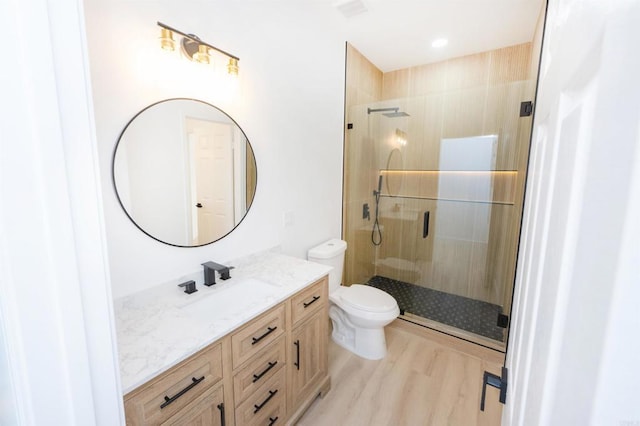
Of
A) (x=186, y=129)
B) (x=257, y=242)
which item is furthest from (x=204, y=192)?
(x=257, y=242)

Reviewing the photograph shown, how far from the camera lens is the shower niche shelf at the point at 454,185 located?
266 centimetres

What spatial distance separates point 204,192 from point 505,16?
2740 millimetres

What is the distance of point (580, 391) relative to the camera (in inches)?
8.5

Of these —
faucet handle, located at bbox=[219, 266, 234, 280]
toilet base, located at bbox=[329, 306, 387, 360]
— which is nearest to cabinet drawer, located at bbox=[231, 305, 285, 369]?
faucet handle, located at bbox=[219, 266, 234, 280]

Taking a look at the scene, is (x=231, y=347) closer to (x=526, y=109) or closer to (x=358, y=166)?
(x=358, y=166)

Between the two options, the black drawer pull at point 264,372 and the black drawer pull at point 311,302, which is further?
the black drawer pull at point 311,302

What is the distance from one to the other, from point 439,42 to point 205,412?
3.33 metres

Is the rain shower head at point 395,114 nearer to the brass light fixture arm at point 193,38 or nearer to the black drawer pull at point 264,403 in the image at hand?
the brass light fixture arm at point 193,38

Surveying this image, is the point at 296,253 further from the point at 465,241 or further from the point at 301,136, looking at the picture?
the point at 465,241

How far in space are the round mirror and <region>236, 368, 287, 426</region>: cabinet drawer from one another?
2.71 feet

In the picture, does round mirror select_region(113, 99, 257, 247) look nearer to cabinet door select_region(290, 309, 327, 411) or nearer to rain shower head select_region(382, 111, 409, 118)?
cabinet door select_region(290, 309, 327, 411)

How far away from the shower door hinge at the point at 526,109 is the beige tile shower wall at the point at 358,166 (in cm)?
139

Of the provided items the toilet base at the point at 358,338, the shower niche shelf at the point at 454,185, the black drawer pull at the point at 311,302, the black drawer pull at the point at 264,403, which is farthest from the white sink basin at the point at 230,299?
the shower niche shelf at the point at 454,185

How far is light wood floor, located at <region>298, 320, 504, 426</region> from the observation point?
1.69 m
